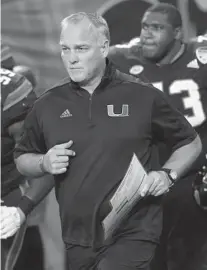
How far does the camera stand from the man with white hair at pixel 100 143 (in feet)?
6.62

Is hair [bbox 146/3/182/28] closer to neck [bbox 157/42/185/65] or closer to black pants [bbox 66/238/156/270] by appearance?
neck [bbox 157/42/185/65]

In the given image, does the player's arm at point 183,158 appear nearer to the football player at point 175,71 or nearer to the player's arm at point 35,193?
the football player at point 175,71

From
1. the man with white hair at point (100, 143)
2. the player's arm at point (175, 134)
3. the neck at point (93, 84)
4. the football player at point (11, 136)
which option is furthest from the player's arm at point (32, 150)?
the football player at point (11, 136)

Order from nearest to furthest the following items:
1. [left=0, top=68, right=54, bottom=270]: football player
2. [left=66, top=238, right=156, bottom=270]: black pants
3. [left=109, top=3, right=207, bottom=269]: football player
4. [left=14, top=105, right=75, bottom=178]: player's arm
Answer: [left=66, top=238, right=156, bottom=270]: black pants, [left=14, top=105, right=75, bottom=178]: player's arm, [left=109, top=3, right=207, bottom=269]: football player, [left=0, top=68, right=54, bottom=270]: football player

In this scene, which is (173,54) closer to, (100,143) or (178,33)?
(178,33)

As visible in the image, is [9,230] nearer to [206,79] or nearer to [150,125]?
[150,125]

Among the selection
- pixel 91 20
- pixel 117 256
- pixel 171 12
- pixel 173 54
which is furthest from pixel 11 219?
pixel 171 12

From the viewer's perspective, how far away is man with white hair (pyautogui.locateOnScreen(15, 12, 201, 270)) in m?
2.02

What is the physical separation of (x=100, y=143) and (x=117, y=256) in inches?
14.6

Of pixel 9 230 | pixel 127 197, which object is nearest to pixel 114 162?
pixel 127 197

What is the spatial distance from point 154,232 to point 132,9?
980mm

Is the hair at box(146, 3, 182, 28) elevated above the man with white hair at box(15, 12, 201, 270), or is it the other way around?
the hair at box(146, 3, 182, 28)

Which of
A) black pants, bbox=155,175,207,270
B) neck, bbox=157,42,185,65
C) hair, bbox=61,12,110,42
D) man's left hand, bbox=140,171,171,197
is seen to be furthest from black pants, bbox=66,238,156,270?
neck, bbox=157,42,185,65

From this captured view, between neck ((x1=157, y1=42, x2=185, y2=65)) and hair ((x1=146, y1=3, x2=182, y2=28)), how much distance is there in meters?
0.08
